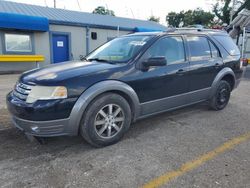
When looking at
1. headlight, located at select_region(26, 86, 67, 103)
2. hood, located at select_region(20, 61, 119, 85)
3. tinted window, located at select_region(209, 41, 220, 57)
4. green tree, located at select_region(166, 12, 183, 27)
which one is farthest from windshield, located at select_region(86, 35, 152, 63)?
green tree, located at select_region(166, 12, 183, 27)

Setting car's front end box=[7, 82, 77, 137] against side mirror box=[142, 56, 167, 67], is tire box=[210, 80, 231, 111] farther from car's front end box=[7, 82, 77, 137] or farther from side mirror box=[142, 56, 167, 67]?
car's front end box=[7, 82, 77, 137]

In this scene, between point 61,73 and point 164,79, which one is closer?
point 61,73

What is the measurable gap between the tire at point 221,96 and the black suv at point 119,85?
0.05 m

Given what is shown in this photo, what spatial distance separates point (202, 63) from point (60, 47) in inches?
A: 428

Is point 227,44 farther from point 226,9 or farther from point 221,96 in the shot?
point 226,9

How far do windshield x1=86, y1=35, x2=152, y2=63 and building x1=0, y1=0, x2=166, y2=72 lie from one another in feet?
29.1

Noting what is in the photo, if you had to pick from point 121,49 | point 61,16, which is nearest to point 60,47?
point 61,16

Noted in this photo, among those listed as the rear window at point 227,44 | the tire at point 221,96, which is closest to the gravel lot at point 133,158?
the tire at point 221,96

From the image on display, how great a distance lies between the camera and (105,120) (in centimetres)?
349

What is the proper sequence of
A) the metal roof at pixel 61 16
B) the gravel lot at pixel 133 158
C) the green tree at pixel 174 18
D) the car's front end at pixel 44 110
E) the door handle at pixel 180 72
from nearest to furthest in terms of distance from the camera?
the gravel lot at pixel 133 158 → the car's front end at pixel 44 110 → the door handle at pixel 180 72 → the metal roof at pixel 61 16 → the green tree at pixel 174 18

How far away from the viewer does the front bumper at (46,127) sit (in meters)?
3.06

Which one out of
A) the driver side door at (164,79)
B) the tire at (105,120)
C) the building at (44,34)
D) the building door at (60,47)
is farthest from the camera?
the building door at (60,47)

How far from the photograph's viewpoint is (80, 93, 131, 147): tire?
3.30 meters

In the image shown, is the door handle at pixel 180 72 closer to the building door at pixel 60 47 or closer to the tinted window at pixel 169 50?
the tinted window at pixel 169 50
